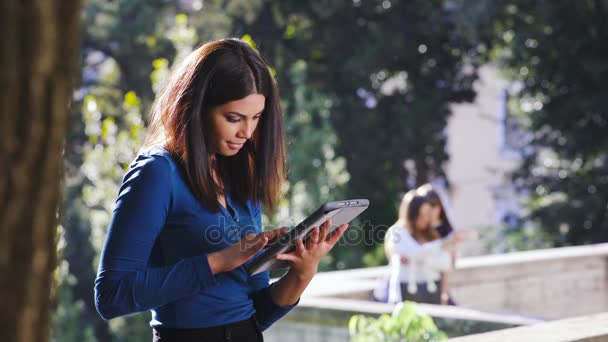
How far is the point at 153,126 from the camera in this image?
2.60 metres

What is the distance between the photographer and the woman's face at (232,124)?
8.13ft

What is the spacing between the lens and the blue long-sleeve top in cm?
222

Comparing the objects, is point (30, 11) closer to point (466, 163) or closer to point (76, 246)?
point (76, 246)

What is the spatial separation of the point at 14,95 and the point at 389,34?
13.1 m

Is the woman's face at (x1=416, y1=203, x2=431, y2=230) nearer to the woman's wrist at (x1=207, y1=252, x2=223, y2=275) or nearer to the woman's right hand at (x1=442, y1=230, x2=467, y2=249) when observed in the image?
the woman's right hand at (x1=442, y1=230, x2=467, y2=249)

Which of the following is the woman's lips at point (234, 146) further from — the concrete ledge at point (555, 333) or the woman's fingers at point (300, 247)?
the concrete ledge at point (555, 333)

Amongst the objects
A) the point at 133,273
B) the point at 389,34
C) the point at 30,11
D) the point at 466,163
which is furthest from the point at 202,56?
the point at 466,163

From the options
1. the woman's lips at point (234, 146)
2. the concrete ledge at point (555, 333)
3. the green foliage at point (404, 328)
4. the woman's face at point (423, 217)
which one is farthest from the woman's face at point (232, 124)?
the woman's face at point (423, 217)

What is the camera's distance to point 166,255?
94.0 inches

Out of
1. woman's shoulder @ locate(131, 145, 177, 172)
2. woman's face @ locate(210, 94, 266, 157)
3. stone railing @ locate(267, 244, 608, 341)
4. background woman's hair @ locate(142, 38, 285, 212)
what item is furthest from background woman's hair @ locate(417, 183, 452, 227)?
woman's shoulder @ locate(131, 145, 177, 172)

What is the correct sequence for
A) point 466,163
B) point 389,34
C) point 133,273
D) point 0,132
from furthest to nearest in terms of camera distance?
point 466,163, point 389,34, point 133,273, point 0,132

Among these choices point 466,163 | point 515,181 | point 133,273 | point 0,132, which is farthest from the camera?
point 466,163

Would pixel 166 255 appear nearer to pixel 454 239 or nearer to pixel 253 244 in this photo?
pixel 253 244

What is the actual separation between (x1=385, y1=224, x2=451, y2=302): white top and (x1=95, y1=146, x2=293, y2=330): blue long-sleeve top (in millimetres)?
4777
